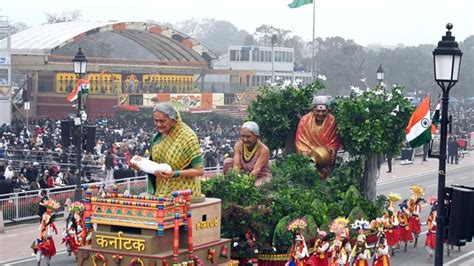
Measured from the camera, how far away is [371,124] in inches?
971

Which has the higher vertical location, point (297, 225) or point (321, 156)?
point (321, 156)

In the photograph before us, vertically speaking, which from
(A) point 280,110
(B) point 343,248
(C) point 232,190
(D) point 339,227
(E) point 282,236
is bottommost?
(B) point 343,248

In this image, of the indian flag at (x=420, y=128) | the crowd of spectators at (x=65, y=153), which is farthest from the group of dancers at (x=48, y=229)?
the indian flag at (x=420, y=128)

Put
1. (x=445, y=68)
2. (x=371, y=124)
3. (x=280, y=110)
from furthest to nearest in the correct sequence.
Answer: (x=280, y=110) → (x=371, y=124) → (x=445, y=68)

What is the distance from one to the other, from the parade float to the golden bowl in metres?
9.64

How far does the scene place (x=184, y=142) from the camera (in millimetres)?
15125

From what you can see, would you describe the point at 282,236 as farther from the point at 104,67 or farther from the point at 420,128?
the point at 104,67

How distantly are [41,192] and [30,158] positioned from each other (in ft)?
38.4

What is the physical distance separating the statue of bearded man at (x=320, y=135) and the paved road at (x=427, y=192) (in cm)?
302

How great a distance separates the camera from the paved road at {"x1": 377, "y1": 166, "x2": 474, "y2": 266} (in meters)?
24.5

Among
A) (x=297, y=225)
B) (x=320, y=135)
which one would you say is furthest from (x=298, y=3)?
(x=297, y=225)

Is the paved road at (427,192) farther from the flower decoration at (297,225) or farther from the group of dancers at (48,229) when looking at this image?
the group of dancers at (48,229)

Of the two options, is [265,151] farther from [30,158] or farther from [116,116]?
[116,116]

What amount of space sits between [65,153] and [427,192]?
14.6 m
